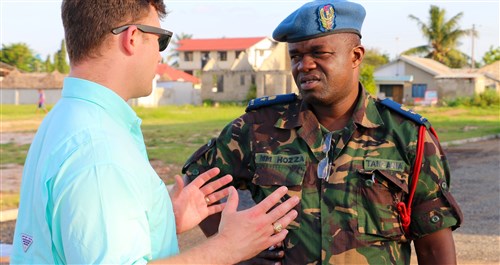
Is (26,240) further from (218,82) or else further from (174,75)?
(174,75)

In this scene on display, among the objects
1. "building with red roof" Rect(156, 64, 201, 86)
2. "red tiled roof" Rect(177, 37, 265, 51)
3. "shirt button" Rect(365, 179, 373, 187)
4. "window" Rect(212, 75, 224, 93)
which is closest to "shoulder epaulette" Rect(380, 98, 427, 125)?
"shirt button" Rect(365, 179, 373, 187)

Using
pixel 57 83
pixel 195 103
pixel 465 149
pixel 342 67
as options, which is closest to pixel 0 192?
pixel 342 67

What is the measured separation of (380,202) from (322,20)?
766 millimetres

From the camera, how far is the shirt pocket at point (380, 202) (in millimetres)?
2803

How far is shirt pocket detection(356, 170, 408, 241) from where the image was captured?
2.80 metres

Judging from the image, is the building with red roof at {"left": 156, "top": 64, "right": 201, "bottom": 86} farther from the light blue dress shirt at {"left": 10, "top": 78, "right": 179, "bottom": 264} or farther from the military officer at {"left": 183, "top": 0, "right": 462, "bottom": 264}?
the light blue dress shirt at {"left": 10, "top": 78, "right": 179, "bottom": 264}

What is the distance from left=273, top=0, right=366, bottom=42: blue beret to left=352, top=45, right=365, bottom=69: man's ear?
7cm

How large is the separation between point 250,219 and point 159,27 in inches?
23.6

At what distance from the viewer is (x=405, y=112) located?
2914 mm

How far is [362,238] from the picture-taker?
280cm

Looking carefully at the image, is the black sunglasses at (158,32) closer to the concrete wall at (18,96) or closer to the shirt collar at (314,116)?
the shirt collar at (314,116)

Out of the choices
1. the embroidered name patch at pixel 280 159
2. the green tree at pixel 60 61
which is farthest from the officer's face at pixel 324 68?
the green tree at pixel 60 61

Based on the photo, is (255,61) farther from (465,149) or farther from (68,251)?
(68,251)

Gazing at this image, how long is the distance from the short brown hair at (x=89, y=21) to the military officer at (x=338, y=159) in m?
1.18
